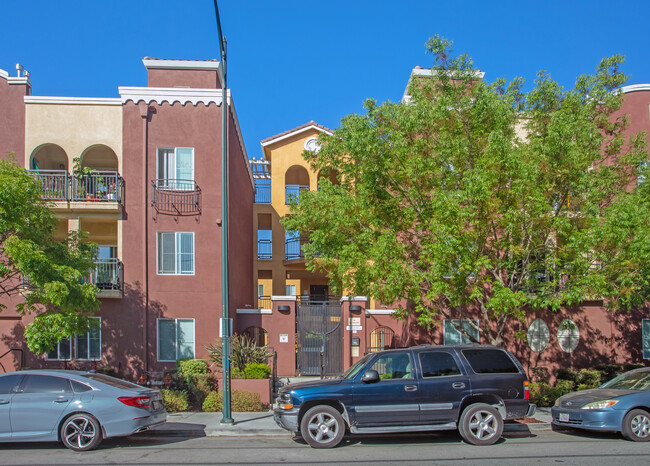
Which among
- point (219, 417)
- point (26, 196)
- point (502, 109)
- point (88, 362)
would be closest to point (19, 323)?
point (88, 362)

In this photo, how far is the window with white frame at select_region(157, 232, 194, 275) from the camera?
17.8 meters

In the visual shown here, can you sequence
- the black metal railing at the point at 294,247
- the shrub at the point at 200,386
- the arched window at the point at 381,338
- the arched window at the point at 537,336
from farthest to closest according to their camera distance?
the black metal railing at the point at 294,247, the arched window at the point at 381,338, the arched window at the point at 537,336, the shrub at the point at 200,386

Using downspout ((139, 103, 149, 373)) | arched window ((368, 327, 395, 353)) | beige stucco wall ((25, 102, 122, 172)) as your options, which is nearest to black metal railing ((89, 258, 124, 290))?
downspout ((139, 103, 149, 373))

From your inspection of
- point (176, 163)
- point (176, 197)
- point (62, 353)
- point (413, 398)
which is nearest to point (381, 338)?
point (176, 197)

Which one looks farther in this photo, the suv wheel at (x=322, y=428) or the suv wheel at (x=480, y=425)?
the suv wheel at (x=480, y=425)

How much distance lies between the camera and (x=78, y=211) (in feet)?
57.5

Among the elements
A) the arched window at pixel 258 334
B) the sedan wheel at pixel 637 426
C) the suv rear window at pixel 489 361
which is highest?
the suv rear window at pixel 489 361

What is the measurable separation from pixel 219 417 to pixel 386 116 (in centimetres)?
864

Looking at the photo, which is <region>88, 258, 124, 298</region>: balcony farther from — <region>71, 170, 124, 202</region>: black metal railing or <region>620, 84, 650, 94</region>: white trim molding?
<region>620, 84, 650, 94</region>: white trim molding

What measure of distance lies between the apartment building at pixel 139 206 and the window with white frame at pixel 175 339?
0.03 meters

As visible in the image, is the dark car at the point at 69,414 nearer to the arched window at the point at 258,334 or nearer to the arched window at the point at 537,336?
the arched window at the point at 258,334

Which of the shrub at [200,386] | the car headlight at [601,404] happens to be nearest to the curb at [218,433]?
the car headlight at [601,404]

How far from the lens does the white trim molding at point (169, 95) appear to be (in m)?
18.1

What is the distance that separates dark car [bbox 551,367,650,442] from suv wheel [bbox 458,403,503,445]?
5.47ft
